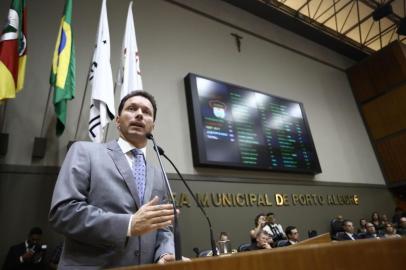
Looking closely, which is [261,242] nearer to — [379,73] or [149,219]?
[149,219]

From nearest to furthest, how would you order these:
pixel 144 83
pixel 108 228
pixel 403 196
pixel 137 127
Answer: pixel 108 228 < pixel 137 127 < pixel 144 83 < pixel 403 196

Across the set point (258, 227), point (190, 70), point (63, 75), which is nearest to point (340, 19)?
point (190, 70)

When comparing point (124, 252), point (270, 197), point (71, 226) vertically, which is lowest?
point (124, 252)

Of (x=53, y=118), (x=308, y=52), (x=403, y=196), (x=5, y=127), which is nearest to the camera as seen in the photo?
(x=5, y=127)

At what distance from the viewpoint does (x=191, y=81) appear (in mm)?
4625

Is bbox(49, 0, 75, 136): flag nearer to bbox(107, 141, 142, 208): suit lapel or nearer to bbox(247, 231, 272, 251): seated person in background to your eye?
bbox(107, 141, 142, 208): suit lapel

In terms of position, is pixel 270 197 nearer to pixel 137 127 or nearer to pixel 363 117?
pixel 137 127

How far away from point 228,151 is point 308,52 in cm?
439

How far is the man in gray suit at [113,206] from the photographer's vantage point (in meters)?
1.13

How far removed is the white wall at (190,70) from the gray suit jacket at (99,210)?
2.16m

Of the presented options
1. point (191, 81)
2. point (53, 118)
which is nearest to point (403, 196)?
point (191, 81)

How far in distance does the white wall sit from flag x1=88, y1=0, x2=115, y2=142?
573 millimetres

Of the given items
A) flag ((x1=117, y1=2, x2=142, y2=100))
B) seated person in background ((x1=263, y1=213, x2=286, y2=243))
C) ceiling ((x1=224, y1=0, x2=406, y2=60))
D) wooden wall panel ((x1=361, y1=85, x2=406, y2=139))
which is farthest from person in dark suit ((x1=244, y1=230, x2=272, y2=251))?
wooden wall panel ((x1=361, y1=85, x2=406, y2=139))

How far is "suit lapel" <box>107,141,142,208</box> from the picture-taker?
54.3 inches
